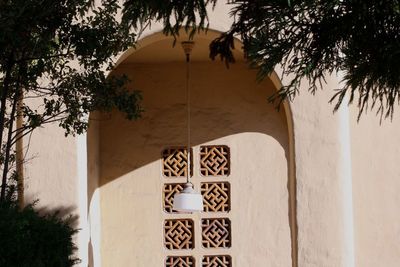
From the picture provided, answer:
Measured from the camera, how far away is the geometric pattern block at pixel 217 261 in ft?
34.7

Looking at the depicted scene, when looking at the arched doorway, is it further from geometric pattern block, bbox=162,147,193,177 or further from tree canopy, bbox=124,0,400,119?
tree canopy, bbox=124,0,400,119

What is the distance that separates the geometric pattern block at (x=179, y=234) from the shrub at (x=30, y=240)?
113 inches

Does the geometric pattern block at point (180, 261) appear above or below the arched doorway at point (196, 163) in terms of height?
below

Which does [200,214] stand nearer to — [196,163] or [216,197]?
[216,197]

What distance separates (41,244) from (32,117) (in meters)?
0.87

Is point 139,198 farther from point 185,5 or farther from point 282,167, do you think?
point 185,5

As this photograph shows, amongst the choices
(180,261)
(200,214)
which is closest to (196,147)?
(200,214)

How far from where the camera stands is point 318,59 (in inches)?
222

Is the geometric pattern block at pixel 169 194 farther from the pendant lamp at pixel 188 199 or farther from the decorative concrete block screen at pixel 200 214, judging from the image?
the pendant lamp at pixel 188 199

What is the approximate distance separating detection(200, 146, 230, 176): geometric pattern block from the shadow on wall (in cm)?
11

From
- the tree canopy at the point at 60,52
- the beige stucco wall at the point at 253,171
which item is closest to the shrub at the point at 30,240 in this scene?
the tree canopy at the point at 60,52

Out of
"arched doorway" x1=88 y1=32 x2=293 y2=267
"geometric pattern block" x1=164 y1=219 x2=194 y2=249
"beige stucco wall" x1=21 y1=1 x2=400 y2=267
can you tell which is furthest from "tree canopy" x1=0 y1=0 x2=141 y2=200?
"geometric pattern block" x1=164 y1=219 x2=194 y2=249

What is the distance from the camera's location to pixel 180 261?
10609 mm

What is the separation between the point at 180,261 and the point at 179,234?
0.89ft
